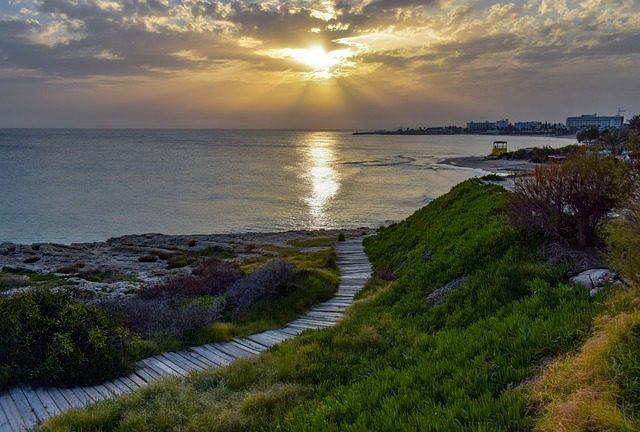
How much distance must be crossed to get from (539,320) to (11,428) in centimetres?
786

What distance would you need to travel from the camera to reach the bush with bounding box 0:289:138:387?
7.84m

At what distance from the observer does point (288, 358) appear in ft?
24.0

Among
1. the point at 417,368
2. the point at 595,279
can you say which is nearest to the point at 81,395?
the point at 417,368

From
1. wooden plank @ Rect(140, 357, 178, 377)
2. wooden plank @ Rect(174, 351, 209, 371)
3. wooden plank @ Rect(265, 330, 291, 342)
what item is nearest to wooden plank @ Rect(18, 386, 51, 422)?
wooden plank @ Rect(140, 357, 178, 377)

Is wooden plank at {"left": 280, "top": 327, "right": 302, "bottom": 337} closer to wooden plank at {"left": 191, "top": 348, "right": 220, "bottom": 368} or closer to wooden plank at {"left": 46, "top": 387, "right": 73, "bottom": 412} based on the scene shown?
wooden plank at {"left": 191, "top": 348, "right": 220, "bottom": 368}

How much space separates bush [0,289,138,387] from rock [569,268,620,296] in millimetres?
8404

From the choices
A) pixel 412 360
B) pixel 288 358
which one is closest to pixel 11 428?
pixel 288 358

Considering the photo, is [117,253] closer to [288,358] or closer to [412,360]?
[288,358]

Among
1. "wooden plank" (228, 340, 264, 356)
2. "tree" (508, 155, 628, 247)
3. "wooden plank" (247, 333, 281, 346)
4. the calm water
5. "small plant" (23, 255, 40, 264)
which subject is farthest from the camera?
the calm water

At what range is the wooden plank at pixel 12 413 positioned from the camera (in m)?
6.53

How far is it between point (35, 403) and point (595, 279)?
9.46 m

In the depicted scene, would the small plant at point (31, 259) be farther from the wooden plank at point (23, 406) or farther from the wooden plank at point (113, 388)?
the wooden plank at point (113, 388)

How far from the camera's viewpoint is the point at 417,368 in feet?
18.3

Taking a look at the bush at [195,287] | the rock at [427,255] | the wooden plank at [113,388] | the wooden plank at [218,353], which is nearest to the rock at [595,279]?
the rock at [427,255]
